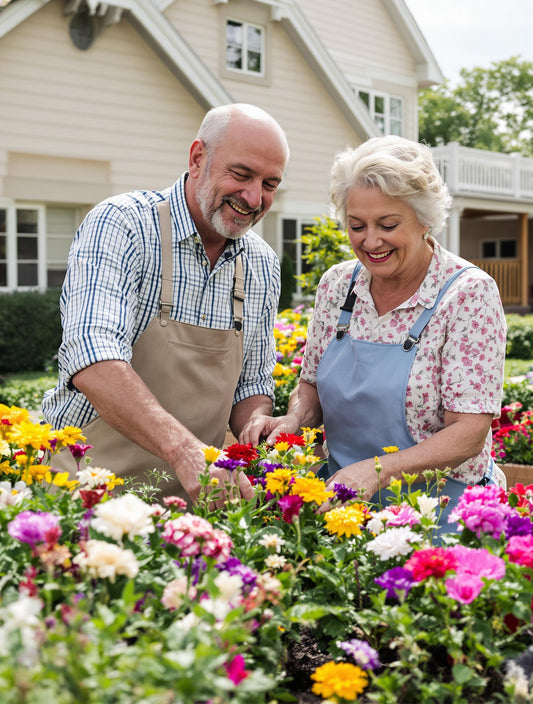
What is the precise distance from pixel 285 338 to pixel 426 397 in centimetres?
378

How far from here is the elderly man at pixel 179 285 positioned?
250 centimetres

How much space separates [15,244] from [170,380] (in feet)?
34.1

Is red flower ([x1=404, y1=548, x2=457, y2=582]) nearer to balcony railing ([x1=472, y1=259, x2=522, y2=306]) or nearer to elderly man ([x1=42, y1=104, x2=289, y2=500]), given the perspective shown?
elderly man ([x1=42, y1=104, x2=289, y2=500])

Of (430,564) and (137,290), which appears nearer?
(430,564)

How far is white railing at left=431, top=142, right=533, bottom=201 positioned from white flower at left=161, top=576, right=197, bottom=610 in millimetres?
19454

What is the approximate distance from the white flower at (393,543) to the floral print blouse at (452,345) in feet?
2.84

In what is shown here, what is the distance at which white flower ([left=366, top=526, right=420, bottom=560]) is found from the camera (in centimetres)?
158

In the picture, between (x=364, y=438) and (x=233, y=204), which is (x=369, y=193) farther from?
(x=364, y=438)

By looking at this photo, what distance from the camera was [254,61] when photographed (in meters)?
15.0

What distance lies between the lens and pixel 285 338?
625 cm

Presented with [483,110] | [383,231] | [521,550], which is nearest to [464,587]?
[521,550]

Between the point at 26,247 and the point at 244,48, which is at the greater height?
the point at 244,48

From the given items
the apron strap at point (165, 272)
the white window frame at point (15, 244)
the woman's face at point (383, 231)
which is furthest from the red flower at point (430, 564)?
the white window frame at point (15, 244)

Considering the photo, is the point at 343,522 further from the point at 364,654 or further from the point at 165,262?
the point at 165,262
